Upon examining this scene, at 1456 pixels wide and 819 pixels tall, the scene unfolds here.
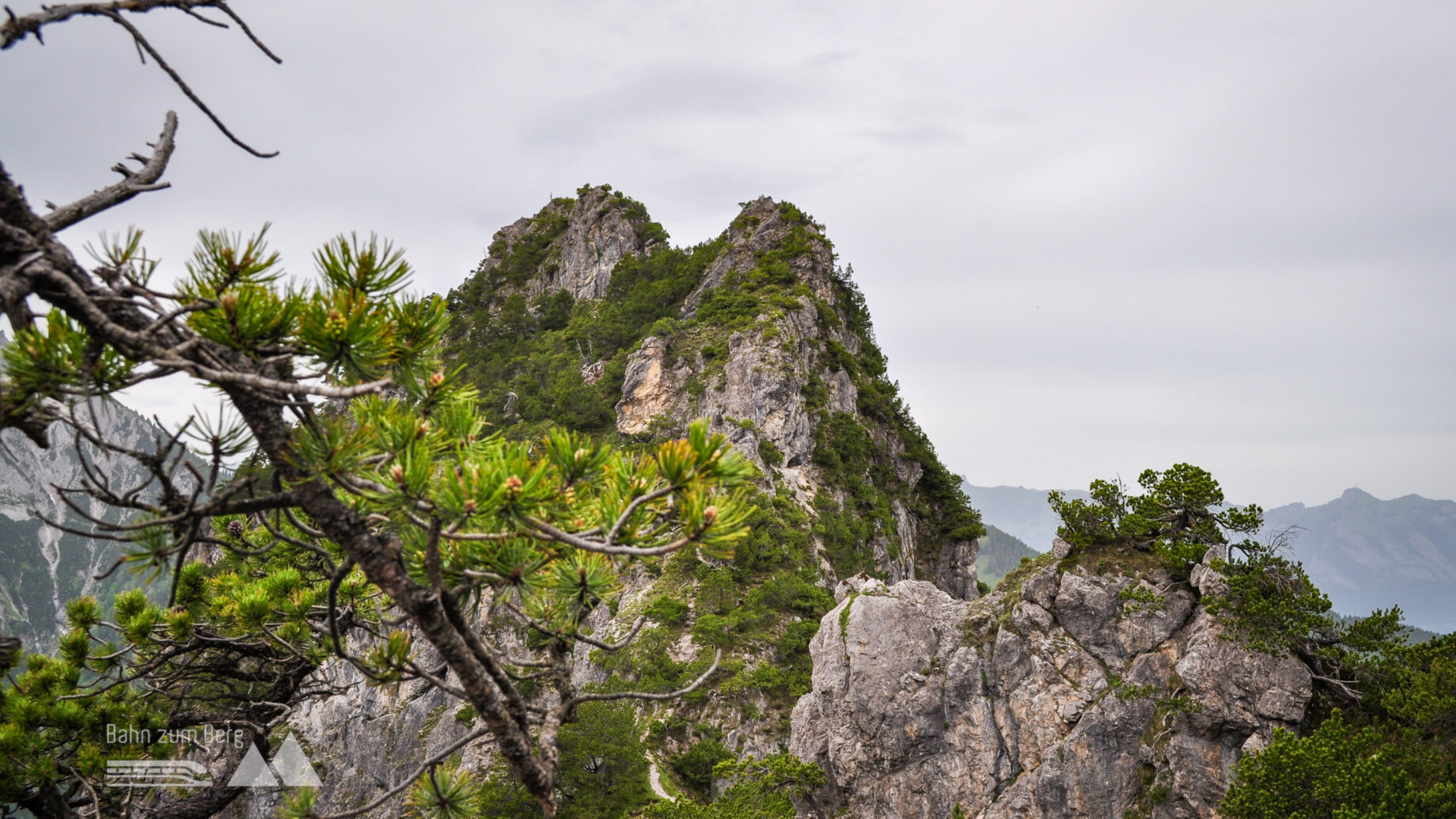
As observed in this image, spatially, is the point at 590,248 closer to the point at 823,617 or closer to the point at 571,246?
the point at 571,246

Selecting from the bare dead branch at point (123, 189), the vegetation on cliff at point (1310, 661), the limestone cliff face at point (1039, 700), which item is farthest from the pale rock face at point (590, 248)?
the bare dead branch at point (123, 189)

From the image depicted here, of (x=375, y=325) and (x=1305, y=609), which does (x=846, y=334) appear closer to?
(x=1305, y=609)

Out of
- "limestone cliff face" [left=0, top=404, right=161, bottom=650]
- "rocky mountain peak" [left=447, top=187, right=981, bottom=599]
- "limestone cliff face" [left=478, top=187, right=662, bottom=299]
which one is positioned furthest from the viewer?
"limestone cliff face" [left=0, top=404, right=161, bottom=650]

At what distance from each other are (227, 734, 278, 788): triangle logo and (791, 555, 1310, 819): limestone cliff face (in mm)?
16428

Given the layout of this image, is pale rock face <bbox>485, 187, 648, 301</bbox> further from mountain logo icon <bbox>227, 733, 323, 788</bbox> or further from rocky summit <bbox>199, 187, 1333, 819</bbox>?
mountain logo icon <bbox>227, 733, 323, 788</bbox>

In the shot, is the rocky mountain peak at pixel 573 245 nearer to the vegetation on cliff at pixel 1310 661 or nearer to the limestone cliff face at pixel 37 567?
the vegetation on cliff at pixel 1310 661

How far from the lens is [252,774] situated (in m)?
5.93

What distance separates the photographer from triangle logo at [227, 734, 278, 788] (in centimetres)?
590

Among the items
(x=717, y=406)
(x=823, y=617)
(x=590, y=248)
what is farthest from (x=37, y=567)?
(x=823, y=617)

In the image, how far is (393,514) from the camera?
3.34 m

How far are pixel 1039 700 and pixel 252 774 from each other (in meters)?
17.1

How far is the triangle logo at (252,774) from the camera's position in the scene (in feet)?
19.4

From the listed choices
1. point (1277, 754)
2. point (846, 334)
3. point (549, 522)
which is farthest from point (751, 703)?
point (846, 334)

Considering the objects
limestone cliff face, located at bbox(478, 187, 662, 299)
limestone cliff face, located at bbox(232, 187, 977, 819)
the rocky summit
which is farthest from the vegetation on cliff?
limestone cliff face, located at bbox(478, 187, 662, 299)
